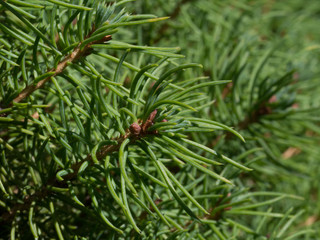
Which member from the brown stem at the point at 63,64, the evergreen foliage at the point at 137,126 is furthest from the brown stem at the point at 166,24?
the brown stem at the point at 63,64

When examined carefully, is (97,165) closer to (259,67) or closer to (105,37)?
(105,37)

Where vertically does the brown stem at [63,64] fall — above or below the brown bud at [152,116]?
above

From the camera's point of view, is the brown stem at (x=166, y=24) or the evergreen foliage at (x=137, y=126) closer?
the evergreen foliage at (x=137, y=126)

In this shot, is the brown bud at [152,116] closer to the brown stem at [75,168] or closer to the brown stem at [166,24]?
the brown stem at [75,168]

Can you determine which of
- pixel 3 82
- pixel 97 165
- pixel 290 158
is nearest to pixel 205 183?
pixel 97 165

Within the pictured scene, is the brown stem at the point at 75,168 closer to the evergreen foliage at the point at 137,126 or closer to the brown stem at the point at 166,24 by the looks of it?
the evergreen foliage at the point at 137,126

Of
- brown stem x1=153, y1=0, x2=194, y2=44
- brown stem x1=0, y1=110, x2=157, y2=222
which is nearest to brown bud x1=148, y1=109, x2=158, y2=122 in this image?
brown stem x1=0, y1=110, x2=157, y2=222

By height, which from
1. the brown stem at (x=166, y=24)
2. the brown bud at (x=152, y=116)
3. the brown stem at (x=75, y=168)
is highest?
the brown stem at (x=166, y=24)

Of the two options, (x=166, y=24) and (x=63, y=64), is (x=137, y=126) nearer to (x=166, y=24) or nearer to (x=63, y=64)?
(x=63, y=64)
